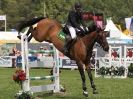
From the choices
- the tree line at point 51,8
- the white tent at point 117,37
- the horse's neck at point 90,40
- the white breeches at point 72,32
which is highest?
the tree line at point 51,8

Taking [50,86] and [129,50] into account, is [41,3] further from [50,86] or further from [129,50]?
[50,86]

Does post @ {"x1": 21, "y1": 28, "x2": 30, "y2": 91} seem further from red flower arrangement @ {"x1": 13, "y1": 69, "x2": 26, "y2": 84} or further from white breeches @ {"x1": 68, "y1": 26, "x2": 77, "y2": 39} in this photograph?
white breeches @ {"x1": 68, "y1": 26, "x2": 77, "y2": 39}

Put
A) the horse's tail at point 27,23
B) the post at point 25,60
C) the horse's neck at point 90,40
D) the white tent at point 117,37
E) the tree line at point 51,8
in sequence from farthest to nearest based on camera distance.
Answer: the tree line at point 51,8, the white tent at point 117,37, the horse's tail at point 27,23, the horse's neck at point 90,40, the post at point 25,60

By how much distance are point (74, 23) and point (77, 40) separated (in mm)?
549

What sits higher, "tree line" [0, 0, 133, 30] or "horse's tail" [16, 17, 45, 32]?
"tree line" [0, 0, 133, 30]

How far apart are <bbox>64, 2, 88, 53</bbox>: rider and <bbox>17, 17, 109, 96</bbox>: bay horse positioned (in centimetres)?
22

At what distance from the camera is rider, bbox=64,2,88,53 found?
46.9 ft

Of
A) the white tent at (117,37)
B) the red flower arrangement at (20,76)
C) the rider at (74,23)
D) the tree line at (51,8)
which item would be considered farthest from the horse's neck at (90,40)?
the tree line at (51,8)

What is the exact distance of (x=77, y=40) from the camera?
47.6ft

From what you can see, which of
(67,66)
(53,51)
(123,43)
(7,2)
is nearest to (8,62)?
(67,66)

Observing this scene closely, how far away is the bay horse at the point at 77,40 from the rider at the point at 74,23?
22 centimetres

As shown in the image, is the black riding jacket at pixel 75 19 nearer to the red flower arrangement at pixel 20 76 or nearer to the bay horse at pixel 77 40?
the bay horse at pixel 77 40

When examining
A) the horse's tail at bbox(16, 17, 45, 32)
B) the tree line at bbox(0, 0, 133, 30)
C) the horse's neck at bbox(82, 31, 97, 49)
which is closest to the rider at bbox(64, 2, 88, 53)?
the horse's neck at bbox(82, 31, 97, 49)

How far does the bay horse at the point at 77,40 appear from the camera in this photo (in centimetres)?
1431
